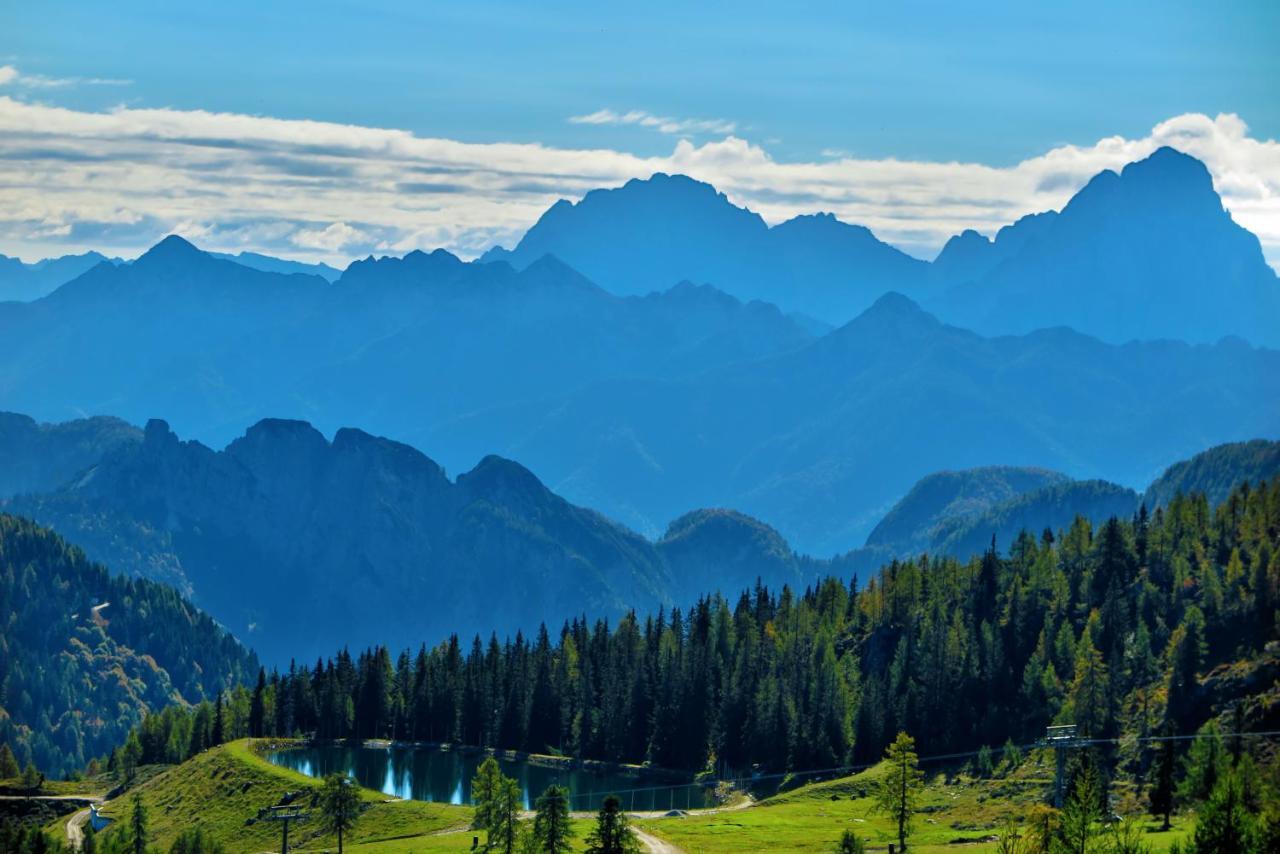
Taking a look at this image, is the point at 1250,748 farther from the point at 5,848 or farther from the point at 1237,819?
the point at 5,848

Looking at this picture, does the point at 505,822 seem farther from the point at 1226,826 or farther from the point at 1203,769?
the point at 1226,826

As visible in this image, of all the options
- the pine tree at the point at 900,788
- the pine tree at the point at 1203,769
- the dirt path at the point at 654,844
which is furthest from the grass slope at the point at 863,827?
the pine tree at the point at 1203,769

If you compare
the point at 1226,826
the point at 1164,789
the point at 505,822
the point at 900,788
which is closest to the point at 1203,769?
the point at 1164,789

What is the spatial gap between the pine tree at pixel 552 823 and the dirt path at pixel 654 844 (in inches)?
286

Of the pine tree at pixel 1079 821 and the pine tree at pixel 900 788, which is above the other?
the pine tree at pixel 900 788

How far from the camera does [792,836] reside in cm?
17812

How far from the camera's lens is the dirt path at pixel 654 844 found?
558 feet

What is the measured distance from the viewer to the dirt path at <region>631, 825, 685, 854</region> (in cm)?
17009

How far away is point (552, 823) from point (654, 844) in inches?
611

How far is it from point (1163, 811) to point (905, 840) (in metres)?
24.1

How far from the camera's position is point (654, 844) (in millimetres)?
174750

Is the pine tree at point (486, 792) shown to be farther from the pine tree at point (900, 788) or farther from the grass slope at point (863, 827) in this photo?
the pine tree at point (900, 788)

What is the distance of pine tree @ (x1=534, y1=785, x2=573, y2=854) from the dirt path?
23.9 ft

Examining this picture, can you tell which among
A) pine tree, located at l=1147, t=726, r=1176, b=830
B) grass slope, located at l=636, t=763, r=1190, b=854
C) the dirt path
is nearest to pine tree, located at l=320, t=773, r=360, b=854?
grass slope, located at l=636, t=763, r=1190, b=854
